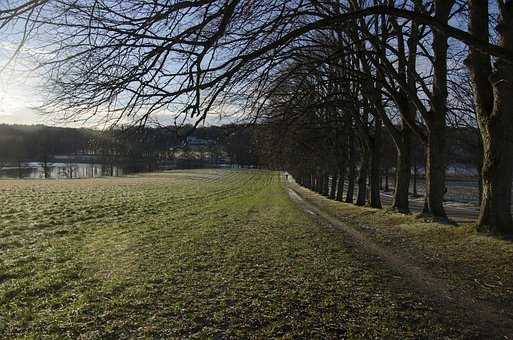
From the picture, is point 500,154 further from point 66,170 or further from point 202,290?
point 66,170

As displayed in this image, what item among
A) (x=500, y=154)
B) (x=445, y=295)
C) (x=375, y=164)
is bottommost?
(x=445, y=295)

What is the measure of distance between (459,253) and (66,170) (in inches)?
4580

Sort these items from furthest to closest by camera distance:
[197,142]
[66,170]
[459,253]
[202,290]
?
[66,170] → [459,253] → [197,142] → [202,290]

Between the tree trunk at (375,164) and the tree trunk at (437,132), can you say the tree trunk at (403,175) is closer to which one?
the tree trunk at (437,132)

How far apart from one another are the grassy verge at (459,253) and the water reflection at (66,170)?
96.9 meters

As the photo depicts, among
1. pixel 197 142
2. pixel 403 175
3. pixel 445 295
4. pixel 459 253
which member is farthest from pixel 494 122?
pixel 403 175

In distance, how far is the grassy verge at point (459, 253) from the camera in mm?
6910

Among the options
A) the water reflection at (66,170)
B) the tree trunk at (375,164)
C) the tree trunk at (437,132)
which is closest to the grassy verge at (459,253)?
the tree trunk at (437,132)

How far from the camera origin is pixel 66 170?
112688 mm

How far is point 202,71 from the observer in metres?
6.28

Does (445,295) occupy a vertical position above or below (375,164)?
below

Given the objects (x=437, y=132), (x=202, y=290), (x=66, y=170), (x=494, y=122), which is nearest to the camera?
(x=202, y=290)

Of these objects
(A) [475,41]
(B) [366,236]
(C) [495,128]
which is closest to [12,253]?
(B) [366,236]

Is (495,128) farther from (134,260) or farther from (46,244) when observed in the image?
(46,244)
